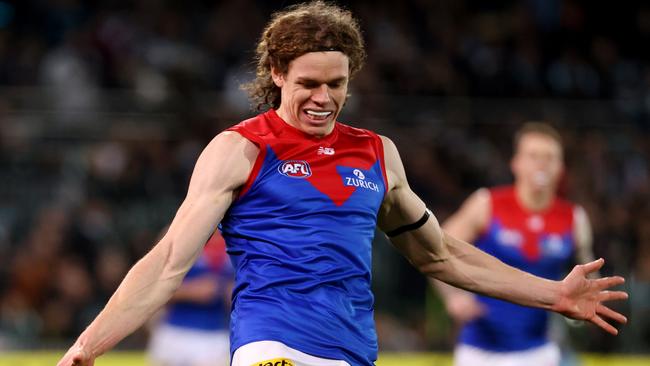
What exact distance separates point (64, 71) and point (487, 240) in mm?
8381

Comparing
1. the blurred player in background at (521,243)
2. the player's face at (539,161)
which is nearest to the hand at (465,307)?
the blurred player in background at (521,243)

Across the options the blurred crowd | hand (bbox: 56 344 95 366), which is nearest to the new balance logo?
hand (bbox: 56 344 95 366)

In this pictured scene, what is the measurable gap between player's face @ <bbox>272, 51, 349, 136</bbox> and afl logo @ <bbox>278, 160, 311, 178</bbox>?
0.50 ft

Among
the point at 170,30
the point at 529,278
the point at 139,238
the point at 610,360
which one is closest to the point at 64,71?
the point at 170,30

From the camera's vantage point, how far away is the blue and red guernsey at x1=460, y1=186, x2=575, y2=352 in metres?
7.93

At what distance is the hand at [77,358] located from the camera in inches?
147

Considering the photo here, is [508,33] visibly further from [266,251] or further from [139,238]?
[266,251]

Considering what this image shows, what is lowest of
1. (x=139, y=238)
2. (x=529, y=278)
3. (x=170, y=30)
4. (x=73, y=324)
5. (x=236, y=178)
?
(x=73, y=324)

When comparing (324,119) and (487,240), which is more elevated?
(324,119)

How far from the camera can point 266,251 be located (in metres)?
4.32

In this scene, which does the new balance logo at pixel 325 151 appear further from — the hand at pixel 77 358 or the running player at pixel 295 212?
the hand at pixel 77 358

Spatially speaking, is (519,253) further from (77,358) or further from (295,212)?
(77,358)

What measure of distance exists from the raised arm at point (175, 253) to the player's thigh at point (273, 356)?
36 cm

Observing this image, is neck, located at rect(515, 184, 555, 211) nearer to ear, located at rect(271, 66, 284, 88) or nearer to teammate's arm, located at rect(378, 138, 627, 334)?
teammate's arm, located at rect(378, 138, 627, 334)
